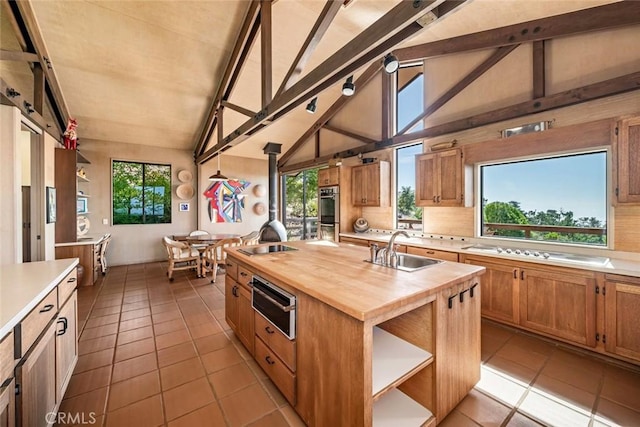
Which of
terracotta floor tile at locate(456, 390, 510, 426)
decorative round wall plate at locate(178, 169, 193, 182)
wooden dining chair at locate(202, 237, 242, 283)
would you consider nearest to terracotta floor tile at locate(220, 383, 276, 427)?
terracotta floor tile at locate(456, 390, 510, 426)

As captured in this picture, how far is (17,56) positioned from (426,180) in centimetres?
516

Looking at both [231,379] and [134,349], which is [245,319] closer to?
[231,379]

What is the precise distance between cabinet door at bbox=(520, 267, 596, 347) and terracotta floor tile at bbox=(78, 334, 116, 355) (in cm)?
436

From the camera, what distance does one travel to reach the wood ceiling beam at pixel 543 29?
2.35 metres

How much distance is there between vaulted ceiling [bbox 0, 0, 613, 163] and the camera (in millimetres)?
2974

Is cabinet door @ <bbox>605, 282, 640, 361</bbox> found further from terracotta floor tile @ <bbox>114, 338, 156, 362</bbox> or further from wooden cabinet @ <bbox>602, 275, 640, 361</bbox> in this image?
terracotta floor tile @ <bbox>114, 338, 156, 362</bbox>

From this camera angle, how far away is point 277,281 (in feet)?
6.04

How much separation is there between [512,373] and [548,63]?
3348mm

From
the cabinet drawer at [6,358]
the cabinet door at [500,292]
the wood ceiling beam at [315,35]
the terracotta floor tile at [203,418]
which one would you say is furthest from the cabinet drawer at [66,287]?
the cabinet door at [500,292]

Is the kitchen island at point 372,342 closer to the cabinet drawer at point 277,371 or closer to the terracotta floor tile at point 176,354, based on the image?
the cabinet drawer at point 277,371

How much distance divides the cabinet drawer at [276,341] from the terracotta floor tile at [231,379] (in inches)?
13.7

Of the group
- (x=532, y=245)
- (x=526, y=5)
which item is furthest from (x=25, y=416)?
(x=526, y=5)

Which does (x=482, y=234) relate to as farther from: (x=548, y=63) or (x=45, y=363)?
(x=45, y=363)

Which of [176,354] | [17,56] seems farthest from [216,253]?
[17,56]
